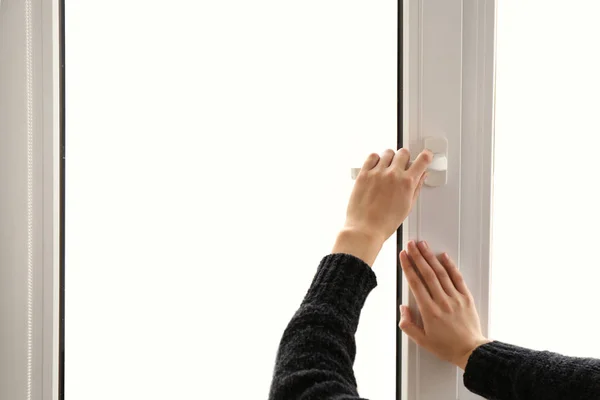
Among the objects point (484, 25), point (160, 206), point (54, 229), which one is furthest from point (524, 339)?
point (54, 229)

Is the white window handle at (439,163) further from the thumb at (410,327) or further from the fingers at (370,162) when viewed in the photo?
the thumb at (410,327)

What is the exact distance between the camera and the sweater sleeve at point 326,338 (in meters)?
0.57

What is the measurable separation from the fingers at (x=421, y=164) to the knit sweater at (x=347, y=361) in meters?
0.18

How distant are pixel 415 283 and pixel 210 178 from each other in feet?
1.38

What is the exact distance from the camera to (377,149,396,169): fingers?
760 millimetres

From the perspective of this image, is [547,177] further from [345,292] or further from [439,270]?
[345,292]

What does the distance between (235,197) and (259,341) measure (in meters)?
0.29

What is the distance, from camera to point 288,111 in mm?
834

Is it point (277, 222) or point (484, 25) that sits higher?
point (484, 25)

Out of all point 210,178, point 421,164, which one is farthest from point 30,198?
point 421,164

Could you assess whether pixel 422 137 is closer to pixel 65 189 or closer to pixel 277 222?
pixel 277 222

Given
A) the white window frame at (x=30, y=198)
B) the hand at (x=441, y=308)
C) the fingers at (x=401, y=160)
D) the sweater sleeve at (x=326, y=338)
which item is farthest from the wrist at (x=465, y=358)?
the white window frame at (x=30, y=198)

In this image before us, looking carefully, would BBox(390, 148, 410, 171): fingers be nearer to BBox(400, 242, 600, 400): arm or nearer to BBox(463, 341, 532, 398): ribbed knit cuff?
BBox(400, 242, 600, 400): arm

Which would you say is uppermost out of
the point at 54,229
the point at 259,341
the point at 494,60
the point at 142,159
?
the point at 494,60
